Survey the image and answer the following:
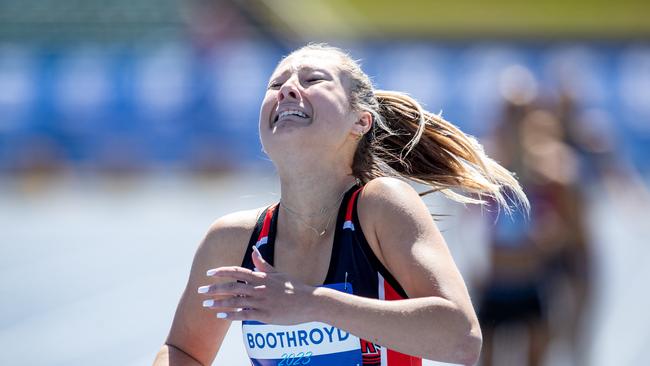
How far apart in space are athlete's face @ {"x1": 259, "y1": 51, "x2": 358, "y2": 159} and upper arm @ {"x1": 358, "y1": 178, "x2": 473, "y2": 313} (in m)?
0.21

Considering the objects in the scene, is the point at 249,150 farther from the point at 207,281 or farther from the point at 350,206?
the point at 350,206

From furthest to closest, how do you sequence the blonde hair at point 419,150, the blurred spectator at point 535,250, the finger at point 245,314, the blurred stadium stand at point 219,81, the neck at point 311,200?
the blurred stadium stand at point 219,81
the blurred spectator at point 535,250
the blonde hair at point 419,150
the neck at point 311,200
the finger at point 245,314

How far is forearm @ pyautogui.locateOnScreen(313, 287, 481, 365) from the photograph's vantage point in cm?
262

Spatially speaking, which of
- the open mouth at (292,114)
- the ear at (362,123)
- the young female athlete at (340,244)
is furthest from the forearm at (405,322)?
the ear at (362,123)

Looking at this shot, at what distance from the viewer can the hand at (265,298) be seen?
8.52 feet

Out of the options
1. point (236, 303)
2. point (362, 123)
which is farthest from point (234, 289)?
point (362, 123)

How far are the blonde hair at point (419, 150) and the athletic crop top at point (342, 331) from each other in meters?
0.34

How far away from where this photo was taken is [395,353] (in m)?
2.98

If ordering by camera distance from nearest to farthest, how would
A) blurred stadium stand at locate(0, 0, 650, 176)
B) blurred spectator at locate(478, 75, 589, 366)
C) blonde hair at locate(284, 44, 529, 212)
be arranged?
1. blonde hair at locate(284, 44, 529, 212)
2. blurred spectator at locate(478, 75, 589, 366)
3. blurred stadium stand at locate(0, 0, 650, 176)

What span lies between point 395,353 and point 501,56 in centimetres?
1759

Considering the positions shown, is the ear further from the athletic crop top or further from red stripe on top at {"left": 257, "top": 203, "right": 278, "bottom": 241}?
red stripe on top at {"left": 257, "top": 203, "right": 278, "bottom": 241}

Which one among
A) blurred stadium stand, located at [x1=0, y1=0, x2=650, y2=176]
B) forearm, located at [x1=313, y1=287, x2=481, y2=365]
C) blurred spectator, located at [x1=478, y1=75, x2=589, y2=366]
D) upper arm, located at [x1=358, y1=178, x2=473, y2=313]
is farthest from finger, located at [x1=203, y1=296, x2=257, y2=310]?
blurred stadium stand, located at [x1=0, y1=0, x2=650, y2=176]

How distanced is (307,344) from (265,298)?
1.39ft

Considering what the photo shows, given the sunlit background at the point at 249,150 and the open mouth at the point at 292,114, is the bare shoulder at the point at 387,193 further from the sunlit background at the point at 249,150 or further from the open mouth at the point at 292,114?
the sunlit background at the point at 249,150
